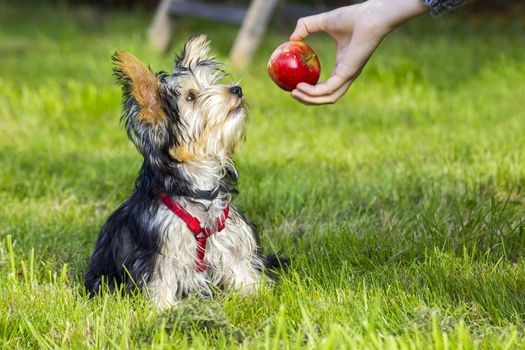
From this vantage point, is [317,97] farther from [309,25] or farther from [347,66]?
[309,25]

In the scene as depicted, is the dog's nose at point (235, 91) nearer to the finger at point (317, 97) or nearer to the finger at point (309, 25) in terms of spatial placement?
the finger at point (317, 97)

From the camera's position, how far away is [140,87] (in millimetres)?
3447

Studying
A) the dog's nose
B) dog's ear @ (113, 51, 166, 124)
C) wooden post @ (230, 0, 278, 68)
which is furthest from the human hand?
wooden post @ (230, 0, 278, 68)

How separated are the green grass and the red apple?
2.51 feet

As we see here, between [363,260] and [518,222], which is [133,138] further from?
[518,222]

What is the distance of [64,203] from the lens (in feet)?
16.8

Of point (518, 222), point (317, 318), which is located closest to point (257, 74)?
point (518, 222)

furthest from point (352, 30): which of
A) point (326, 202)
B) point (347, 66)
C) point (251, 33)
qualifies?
point (251, 33)

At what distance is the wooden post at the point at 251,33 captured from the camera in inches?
349

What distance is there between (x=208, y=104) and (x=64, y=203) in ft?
6.11

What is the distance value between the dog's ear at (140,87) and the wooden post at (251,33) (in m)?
5.32

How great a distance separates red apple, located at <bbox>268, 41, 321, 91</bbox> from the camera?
3893 millimetres

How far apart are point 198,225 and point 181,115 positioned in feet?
1.54

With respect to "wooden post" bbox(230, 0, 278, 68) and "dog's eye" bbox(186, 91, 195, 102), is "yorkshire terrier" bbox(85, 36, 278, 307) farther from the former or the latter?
"wooden post" bbox(230, 0, 278, 68)
